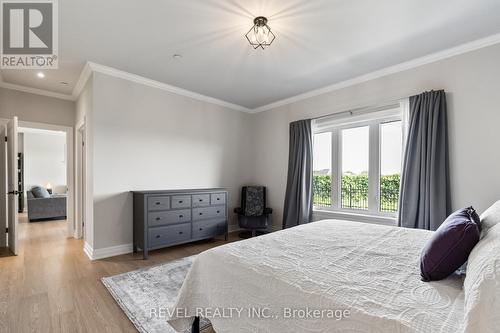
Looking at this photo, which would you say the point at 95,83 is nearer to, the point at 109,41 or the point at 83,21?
the point at 109,41

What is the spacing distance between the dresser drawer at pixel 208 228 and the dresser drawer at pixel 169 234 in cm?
13

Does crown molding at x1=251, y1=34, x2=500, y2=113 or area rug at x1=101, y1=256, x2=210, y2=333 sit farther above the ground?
crown molding at x1=251, y1=34, x2=500, y2=113

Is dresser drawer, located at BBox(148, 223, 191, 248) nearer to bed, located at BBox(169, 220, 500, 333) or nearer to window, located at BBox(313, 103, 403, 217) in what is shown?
bed, located at BBox(169, 220, 500, 333)

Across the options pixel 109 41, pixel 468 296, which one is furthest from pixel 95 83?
pixel 468 296

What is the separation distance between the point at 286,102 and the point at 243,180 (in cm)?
180

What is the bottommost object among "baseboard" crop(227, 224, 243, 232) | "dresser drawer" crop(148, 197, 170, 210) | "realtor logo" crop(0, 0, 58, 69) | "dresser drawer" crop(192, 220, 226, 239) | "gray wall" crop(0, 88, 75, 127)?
"baseboard" crop(227, 224, 243, 232)

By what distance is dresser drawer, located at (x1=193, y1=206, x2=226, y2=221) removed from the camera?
12.9ft

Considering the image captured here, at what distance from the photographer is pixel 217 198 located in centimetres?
422

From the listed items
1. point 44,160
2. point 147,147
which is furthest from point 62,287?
point 44,160

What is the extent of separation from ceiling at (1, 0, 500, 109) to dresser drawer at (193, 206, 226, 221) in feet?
6.68

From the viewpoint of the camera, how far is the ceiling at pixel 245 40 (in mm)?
2160

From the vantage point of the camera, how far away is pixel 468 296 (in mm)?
871

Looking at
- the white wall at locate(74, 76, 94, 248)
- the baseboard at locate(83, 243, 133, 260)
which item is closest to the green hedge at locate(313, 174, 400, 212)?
the baseboard at locate(83, 243, 133, 260)

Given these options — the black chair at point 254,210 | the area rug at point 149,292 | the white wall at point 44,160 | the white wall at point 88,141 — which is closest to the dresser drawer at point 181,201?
the area rug at point 149,292
